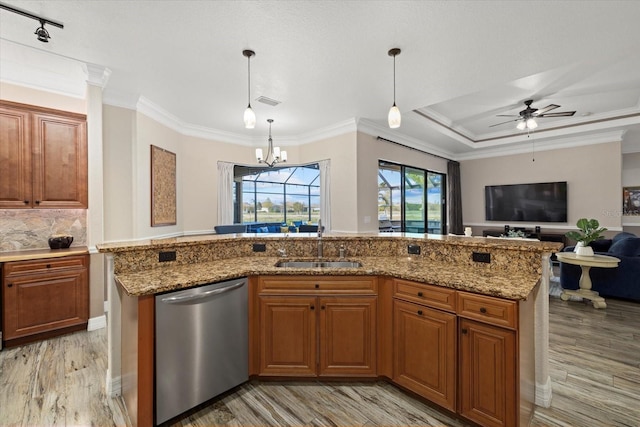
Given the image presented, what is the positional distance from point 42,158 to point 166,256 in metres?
2.24

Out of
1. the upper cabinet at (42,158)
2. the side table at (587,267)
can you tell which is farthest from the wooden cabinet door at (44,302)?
the side table at (587,267)

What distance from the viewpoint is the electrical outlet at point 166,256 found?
7.68ft

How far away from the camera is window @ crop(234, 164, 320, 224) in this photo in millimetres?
6855

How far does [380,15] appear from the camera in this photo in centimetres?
228

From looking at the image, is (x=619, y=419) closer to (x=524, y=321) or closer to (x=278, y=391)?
(x=524, y=321)

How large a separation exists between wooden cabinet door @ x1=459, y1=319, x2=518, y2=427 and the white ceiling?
2.34 m

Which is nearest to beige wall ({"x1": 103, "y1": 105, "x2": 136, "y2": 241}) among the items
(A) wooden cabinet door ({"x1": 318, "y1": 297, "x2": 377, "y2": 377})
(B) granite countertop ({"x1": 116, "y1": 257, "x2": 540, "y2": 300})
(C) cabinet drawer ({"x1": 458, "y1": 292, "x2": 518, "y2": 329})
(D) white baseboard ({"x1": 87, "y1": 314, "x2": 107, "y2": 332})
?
(D) white baseboard ({"x1": 87, "y1": 314, "x2": 107, "y2": 332})

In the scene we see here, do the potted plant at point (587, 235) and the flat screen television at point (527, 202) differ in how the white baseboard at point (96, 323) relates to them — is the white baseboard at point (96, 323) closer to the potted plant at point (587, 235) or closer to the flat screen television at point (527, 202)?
the potted plant at point (587, 235)

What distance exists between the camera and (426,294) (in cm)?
200

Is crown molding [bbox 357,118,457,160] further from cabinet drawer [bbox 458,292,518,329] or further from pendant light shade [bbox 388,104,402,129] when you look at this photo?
cabinet drawer [bbox 458,292,518,329]

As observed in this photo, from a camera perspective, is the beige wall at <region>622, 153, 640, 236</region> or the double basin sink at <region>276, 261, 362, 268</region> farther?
the beige wall at <region>622, 153, 640, 236</region>

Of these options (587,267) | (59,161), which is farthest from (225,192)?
(587,267)

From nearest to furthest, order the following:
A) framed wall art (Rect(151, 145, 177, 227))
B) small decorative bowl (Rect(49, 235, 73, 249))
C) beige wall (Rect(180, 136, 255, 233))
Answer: small decorative bowl (Rect(49, 235, 73, 249)), framed wall art (Rect(151, 145, 177, 227)), beige wall (Rect(180, 136, 255, 233))

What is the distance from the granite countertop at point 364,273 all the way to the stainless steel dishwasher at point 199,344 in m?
0.08
